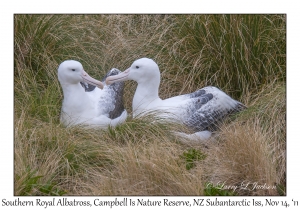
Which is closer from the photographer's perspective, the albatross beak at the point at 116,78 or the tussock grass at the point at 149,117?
the tussock grass at the point at 149,117

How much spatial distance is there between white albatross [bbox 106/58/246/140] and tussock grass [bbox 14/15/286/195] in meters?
0.18

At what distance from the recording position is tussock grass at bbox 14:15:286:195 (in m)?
5.87

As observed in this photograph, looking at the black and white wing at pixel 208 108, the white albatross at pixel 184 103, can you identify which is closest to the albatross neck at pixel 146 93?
the white albatross at pixel 184 103

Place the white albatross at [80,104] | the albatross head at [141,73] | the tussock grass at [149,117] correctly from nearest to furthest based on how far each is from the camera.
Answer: the tussock grass at [149,117], the white albatross at [80,104], the albatross head at [141,73]

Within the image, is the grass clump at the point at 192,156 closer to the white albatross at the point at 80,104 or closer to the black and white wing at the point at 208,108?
the black and white wing at the point at 208,108

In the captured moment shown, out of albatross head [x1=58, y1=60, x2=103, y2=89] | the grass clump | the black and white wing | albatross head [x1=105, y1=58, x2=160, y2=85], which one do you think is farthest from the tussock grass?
albatross head [x1=105, y1=58, x2=160, y2=85]

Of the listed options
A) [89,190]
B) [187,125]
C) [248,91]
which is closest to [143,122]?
[187,125]

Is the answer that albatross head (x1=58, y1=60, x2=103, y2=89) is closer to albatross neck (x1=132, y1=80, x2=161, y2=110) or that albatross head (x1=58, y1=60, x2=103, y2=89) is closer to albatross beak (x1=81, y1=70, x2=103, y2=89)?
albatross beak (x1=81, y1=70, x2=103, y2=89)

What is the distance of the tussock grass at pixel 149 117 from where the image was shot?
5.87m

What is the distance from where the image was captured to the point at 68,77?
712cm

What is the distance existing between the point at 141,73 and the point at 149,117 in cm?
61

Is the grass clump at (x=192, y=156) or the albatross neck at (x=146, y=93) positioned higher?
the albatross neck at (x=146, y=93)

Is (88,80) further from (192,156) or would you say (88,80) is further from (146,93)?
(192,156)
